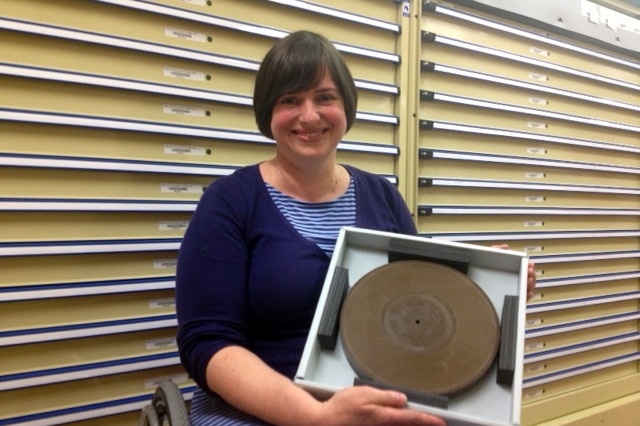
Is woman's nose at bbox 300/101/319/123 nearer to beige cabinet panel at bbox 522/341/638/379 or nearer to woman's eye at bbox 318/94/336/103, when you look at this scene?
woman's eye at bbox 318/94/336/103

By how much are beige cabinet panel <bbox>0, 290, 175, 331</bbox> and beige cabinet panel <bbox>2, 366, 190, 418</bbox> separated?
16 cm

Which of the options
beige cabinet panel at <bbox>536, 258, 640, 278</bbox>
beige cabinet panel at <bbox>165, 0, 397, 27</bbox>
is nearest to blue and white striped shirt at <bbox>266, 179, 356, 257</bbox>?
beige cabinet panel at <bbox>165, 0, 397, 27</bbox>

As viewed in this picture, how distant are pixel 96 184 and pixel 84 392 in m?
0.53

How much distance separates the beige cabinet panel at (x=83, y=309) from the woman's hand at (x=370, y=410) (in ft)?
2.30

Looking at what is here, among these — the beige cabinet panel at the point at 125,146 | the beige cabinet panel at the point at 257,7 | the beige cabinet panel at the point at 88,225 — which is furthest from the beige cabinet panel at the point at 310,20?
the beige cabinet panel at the point at 88,225

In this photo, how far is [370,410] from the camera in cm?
64

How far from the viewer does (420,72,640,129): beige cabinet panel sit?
5.34 ft

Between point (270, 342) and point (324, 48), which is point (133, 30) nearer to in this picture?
point (324, 48)

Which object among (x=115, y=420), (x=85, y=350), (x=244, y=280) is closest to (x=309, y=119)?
(x=244, y=280)

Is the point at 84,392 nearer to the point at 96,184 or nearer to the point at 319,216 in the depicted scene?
the point at 96,184

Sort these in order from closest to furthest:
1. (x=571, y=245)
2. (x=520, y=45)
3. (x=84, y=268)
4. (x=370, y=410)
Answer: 1. (x=370, y=410)
2. (x=84, y=268)
3. (x=520, y=45)
4. (x=571, y=245)

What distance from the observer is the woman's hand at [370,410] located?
0.64m

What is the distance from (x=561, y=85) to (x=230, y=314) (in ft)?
5.87

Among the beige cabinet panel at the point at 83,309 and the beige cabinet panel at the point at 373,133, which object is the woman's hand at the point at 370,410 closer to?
the beige cabinet panel at the point at 83,309
